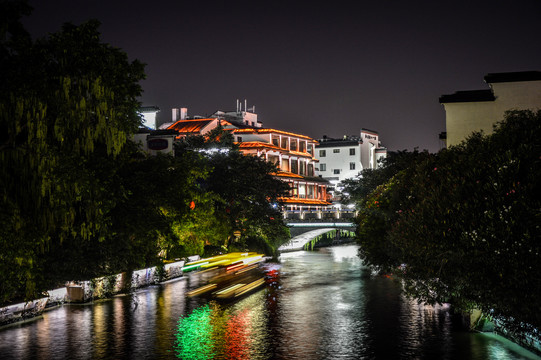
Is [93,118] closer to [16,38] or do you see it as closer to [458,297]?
[16,38]

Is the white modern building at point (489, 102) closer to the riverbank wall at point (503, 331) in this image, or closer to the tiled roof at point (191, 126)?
the riverbank wall at point (503, 331)

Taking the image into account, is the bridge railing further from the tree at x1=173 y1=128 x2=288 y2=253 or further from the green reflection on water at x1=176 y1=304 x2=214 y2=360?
the green reflection on water at x1=176 y1=304 x2=214 y2=360

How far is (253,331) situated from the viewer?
77.8 ft

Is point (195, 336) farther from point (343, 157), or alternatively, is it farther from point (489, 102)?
point (343, 157)

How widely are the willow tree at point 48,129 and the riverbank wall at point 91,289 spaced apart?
2.90 m

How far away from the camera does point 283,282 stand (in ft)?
147

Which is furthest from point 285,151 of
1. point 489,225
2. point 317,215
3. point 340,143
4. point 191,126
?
point 489,225

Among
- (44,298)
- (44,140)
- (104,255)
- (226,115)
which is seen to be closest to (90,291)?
(104,255)

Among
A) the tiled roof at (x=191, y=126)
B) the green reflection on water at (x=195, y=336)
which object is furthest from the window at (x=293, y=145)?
the green reflection on water at (x=195, y=336)

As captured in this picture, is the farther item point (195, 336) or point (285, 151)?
point (285, 151)

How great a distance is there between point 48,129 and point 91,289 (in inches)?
500

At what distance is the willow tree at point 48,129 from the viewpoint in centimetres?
2142

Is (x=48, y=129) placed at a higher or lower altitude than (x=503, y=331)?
higher

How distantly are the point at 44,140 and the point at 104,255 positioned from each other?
42.5 ft
